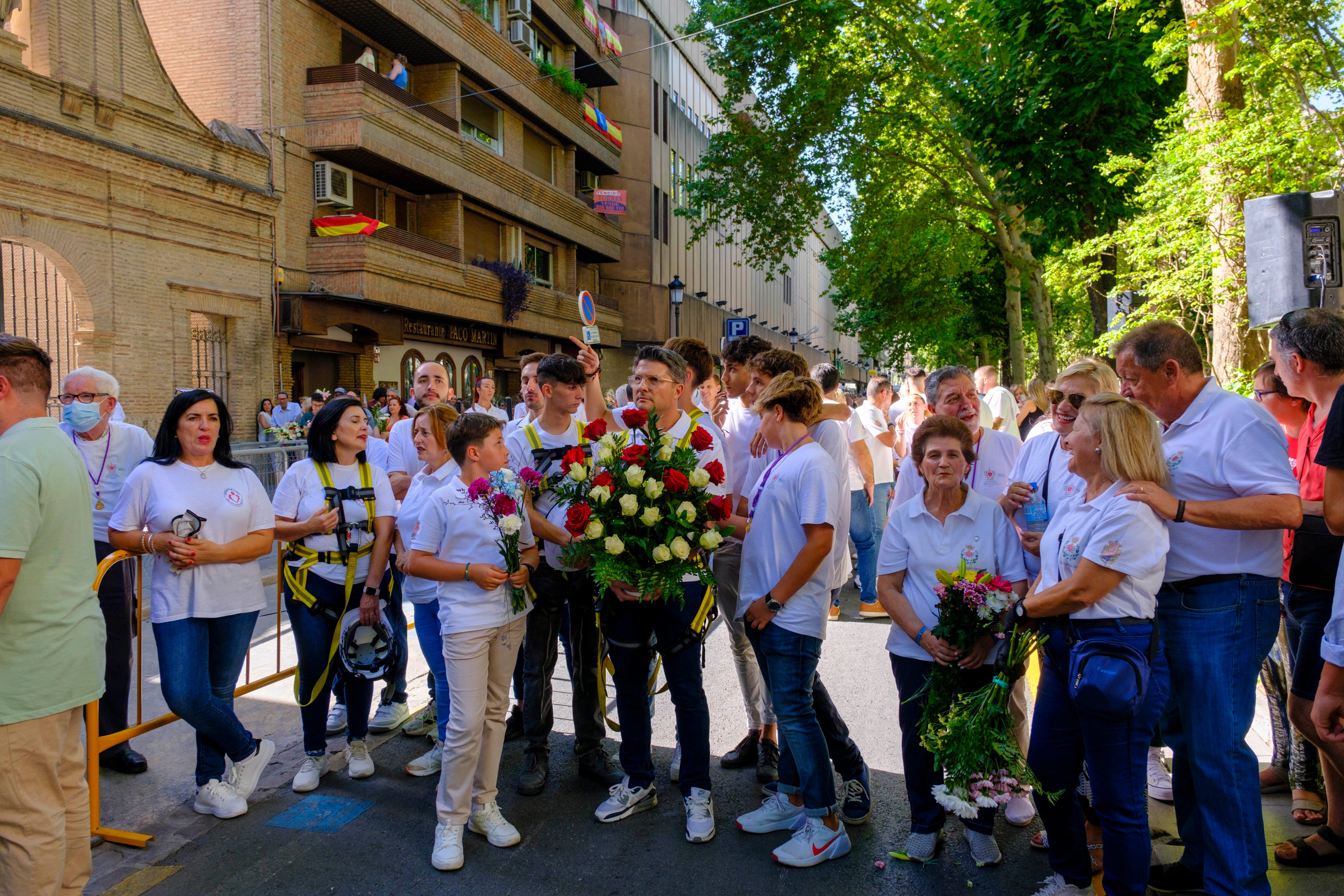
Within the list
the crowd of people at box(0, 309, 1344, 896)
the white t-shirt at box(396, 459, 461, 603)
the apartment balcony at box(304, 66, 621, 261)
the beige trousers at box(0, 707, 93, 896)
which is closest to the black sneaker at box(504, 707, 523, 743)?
the crowd of people at box(0, 309, 1344, 896)

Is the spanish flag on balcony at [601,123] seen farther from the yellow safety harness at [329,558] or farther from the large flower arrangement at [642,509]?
the large flower arrangement at [642,509]

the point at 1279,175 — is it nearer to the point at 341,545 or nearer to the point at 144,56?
the point at 341,545

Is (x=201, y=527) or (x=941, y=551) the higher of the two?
(x=201, y=527)

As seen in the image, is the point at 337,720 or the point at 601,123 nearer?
the point at 337,720

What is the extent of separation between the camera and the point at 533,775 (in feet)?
15.1

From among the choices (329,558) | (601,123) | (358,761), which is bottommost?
(358,761)

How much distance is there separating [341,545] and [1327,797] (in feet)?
15.6

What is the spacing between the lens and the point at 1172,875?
11.5 feet

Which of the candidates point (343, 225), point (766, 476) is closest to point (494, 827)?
point (766, 476)

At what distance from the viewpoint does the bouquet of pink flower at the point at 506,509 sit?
387 cm

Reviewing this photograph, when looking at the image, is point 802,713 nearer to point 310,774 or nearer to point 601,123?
point 310,774

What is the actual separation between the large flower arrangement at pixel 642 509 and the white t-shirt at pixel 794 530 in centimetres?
18

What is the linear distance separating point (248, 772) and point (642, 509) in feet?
7.98

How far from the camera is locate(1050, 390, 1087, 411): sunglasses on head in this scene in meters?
4.38
